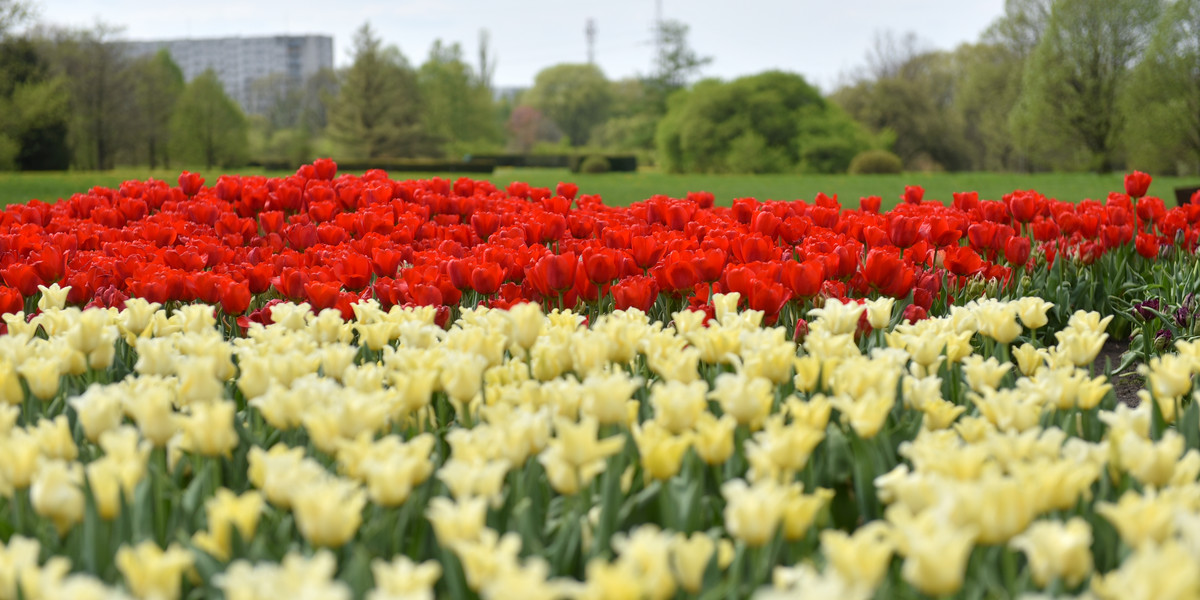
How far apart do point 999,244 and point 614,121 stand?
58.5 meters

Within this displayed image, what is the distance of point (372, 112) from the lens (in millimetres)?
48844

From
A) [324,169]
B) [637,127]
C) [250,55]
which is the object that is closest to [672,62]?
[637,127]

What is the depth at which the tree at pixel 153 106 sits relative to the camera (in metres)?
45.0

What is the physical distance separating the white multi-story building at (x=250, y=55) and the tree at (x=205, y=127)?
97261mm

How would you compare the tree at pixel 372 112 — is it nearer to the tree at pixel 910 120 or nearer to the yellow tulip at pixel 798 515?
the tree at pixel 910 120

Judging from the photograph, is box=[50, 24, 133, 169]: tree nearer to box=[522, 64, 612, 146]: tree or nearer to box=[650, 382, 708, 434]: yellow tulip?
box=[522, 64, 612, 146]: tree

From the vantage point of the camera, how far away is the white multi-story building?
5876 inches

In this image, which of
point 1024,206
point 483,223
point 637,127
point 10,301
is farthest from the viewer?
point 637,127

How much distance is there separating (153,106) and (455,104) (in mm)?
18035

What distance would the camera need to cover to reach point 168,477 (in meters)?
1.91

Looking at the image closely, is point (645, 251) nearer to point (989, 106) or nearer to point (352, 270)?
point (352, 270)

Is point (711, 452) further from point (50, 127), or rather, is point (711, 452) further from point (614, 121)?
point (614, 121)

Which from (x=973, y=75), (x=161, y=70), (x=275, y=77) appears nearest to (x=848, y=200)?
(x=973, y=75)

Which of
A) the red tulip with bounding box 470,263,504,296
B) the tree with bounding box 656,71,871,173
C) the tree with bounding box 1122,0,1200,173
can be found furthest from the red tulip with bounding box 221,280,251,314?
the tree with bounding box 656,71,871,173
